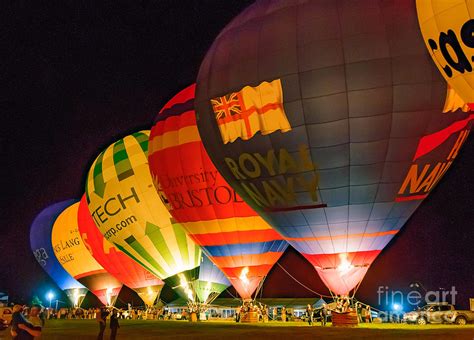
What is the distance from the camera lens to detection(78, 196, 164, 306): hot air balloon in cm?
2969

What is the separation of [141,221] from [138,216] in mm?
230

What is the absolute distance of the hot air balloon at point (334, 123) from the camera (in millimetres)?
16609

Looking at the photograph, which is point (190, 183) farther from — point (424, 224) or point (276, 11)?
point (424, 224)

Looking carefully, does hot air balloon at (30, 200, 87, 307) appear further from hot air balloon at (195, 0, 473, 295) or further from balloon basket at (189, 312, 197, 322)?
hot air balloon at (195, 0, 473, 295)

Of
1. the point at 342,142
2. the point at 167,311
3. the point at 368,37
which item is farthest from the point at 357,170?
the point at 167,311

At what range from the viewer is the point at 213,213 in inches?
876

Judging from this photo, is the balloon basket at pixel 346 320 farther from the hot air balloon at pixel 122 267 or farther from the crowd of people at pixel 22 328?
the hot air balloon at pixel 122 267

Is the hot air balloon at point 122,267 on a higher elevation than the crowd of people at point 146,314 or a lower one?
higher

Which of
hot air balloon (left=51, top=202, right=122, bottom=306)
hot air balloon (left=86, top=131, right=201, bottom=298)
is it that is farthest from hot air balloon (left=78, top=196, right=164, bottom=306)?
hot air balloon (left=51, top=202, right=122, bottom=306)

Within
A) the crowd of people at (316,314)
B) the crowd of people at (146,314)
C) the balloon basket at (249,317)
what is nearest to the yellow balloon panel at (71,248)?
the crowd of people at (146,314)

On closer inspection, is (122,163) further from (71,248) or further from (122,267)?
(71,248)

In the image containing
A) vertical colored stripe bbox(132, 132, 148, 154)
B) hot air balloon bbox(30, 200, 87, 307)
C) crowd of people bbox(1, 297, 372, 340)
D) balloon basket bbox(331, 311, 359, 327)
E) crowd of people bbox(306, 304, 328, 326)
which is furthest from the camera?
hot air balloon bbox(30, 200, 87, 307)

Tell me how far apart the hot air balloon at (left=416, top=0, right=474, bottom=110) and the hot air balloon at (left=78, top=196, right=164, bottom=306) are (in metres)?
19.2

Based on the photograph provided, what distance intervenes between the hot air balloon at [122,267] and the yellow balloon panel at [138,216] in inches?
88.5
